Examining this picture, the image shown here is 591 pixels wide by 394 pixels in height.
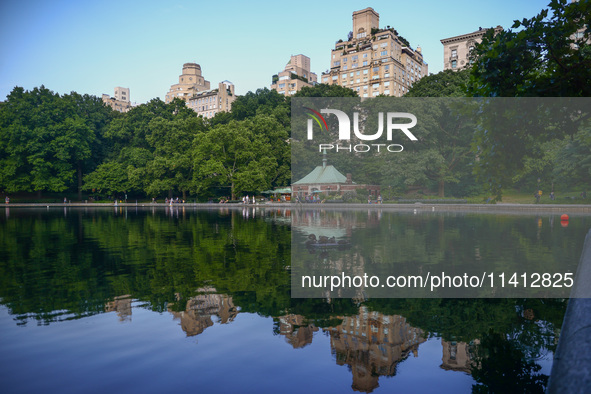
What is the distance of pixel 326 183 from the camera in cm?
6131

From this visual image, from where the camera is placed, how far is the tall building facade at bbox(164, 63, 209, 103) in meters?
180

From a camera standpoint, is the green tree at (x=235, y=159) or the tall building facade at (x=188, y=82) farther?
the tall building facade at (x=188, y=82)

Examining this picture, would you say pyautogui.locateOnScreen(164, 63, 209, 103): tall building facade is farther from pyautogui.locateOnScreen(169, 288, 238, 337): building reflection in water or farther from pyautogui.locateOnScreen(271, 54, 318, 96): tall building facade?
pyautogui.locateOnScreen(169, 288, 238, 337): building reflection in water

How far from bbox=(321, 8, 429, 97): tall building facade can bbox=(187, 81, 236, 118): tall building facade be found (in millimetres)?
40986

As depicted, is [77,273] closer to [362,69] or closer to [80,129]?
[80,129]

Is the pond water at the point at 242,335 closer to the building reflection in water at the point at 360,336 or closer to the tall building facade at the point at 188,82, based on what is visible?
the building reflection in water at the point at 360,336

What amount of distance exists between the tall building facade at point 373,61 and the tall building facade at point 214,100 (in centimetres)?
4099

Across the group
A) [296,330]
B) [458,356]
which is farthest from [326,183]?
[458,356]

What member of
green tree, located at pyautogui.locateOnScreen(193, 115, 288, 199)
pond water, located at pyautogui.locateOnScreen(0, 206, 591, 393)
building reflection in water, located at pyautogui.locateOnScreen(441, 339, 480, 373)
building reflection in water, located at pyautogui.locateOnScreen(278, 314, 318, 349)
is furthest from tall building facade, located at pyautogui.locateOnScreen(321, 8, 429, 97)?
building reflection in water, located at pyautogui.locateOnScreen(441, 339, 480, 373)

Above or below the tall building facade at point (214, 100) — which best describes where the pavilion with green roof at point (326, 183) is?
below

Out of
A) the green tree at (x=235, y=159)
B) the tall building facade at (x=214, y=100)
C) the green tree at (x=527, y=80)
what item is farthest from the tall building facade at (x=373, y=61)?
the green tree at (x=527, y=80)

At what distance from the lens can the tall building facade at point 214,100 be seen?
15550 centimetres

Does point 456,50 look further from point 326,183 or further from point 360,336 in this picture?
→ point 360,336

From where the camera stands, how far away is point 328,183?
61.3 metres
